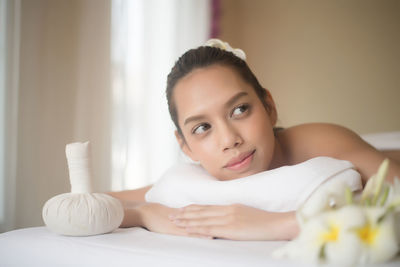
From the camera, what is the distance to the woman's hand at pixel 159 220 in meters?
0.97

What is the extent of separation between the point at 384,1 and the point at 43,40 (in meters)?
2.77

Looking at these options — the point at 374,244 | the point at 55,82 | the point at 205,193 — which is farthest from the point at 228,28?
the point at 374,244

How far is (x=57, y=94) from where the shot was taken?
192cm

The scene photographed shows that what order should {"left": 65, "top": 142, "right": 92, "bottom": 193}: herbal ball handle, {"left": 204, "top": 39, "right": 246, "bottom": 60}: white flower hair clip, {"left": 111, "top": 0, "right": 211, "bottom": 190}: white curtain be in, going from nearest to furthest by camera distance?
{"left": 65, "top": 142, "right": 92, "bottom": 193}: herbal ball handle, {"left": 204, "top": 39, "right": 246, "bottom": 60}: white flower hair clip, {"left": 111, "top": 0, "right": 211, "bottom": 190}: white curtain

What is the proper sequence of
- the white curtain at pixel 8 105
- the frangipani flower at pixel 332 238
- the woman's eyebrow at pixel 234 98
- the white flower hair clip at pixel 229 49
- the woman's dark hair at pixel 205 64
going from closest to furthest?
1. the frangipani flower at pixel 332 238
2. the woman's eyebrow at pixel 234 98
3. the woman's dark hair at pixel 205 64
4. the white flower hair clip at pixel 229 49
5. the white curtain at pixel 8 105

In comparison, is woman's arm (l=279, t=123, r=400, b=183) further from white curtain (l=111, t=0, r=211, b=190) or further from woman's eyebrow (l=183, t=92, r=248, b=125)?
white curtain (l=111, t=0, r=211, b=190)

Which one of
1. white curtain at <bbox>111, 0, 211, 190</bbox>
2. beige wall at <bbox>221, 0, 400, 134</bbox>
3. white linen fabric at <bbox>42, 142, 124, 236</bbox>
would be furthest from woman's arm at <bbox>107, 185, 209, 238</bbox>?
beige wall at <bbox>221, 0, 400, 134</bbox>

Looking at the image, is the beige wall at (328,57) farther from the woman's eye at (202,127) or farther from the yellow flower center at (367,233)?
the yellow flower center at (367,233)

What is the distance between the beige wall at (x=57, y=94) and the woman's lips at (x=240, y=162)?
1081 millimetres

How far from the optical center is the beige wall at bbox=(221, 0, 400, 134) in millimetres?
3182

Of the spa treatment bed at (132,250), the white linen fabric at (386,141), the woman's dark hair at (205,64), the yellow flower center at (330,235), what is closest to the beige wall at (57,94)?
the woman's dark hair at (205,64)

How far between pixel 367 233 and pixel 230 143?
0.61 meters

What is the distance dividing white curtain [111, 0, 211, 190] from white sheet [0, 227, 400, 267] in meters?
1.44

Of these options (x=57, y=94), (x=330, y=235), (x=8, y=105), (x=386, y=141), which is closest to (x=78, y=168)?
(x=330, y=235)
